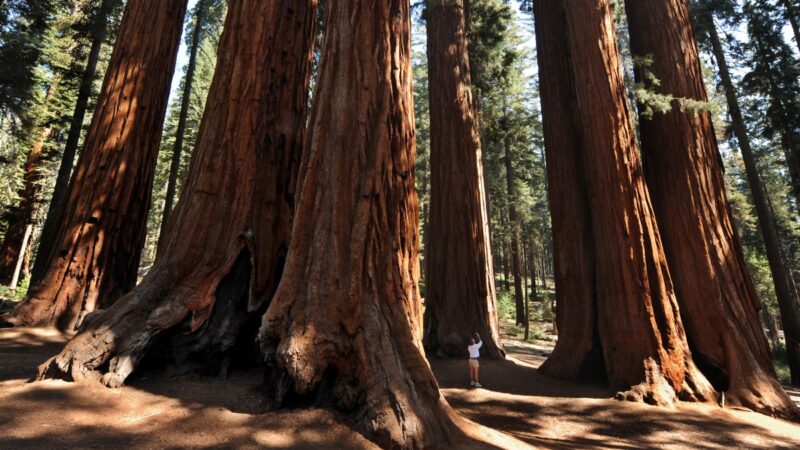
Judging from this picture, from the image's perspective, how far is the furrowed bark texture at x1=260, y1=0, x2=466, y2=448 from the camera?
10.1 ft

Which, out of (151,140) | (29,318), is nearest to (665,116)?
(151,140)

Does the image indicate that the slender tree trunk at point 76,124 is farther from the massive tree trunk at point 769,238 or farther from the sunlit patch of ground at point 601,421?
the massive tree trunk at point 769,238

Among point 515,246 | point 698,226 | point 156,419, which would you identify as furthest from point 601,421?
point 515,246

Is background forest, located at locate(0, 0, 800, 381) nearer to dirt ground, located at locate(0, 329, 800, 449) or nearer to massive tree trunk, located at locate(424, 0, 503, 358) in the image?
massive tree trunk, located at locate(424, 0, 503, 358)

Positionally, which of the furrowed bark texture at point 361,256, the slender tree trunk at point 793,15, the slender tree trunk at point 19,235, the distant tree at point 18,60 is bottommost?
the furrowed bark texture at point 361,256

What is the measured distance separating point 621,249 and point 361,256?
535cm

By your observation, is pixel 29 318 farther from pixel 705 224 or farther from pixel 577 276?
pixel 705 224

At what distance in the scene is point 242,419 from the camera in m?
2.92

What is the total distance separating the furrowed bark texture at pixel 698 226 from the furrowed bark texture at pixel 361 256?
5.72m

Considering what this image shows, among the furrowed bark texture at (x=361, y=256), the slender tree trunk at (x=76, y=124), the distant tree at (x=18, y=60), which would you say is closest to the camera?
the furrowed bark texture at (x=361, y=256)

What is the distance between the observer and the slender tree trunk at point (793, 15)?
46.9 ft

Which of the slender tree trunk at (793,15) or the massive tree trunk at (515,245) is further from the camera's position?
the massive tree trunk at (515,245)

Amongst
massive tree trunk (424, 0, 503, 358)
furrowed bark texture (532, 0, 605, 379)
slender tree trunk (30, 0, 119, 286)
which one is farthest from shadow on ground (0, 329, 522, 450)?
slender tree trunk (30, 0, 119, 286)

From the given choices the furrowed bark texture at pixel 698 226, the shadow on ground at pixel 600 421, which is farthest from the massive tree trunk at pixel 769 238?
the shadow on ground at pixel 600 421
